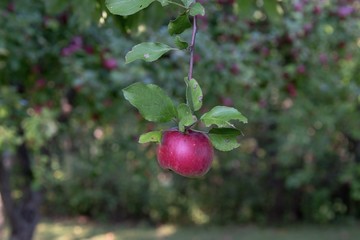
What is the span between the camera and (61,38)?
3.08 m

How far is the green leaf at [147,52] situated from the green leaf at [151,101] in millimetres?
49

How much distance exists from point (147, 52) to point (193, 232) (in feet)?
24.8

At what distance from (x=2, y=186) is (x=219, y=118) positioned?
13.6ft

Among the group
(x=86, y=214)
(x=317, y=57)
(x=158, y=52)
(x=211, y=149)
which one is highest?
(x=317, y=57)

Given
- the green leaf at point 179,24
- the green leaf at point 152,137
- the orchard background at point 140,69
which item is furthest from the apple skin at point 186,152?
the orchard background at point 140,69

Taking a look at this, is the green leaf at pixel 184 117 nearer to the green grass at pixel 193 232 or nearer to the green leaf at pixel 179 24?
the green leaf at pixel 179 24

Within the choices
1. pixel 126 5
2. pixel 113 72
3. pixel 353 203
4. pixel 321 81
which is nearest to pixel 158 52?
pixel 126 5

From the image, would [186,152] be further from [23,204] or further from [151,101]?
[23,204]

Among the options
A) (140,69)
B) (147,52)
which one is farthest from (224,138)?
(140,69)

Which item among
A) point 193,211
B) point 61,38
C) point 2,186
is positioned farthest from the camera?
point 193,211

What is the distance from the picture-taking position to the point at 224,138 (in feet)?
2.60

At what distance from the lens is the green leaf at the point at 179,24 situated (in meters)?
0.83

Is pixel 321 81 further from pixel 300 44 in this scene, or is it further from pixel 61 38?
pixel 61 38

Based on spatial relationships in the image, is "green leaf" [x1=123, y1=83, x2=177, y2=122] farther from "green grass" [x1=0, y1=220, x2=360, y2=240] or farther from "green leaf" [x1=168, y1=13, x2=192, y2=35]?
"green grass" [x1=0, y1=220, x2=360, y2=240]
